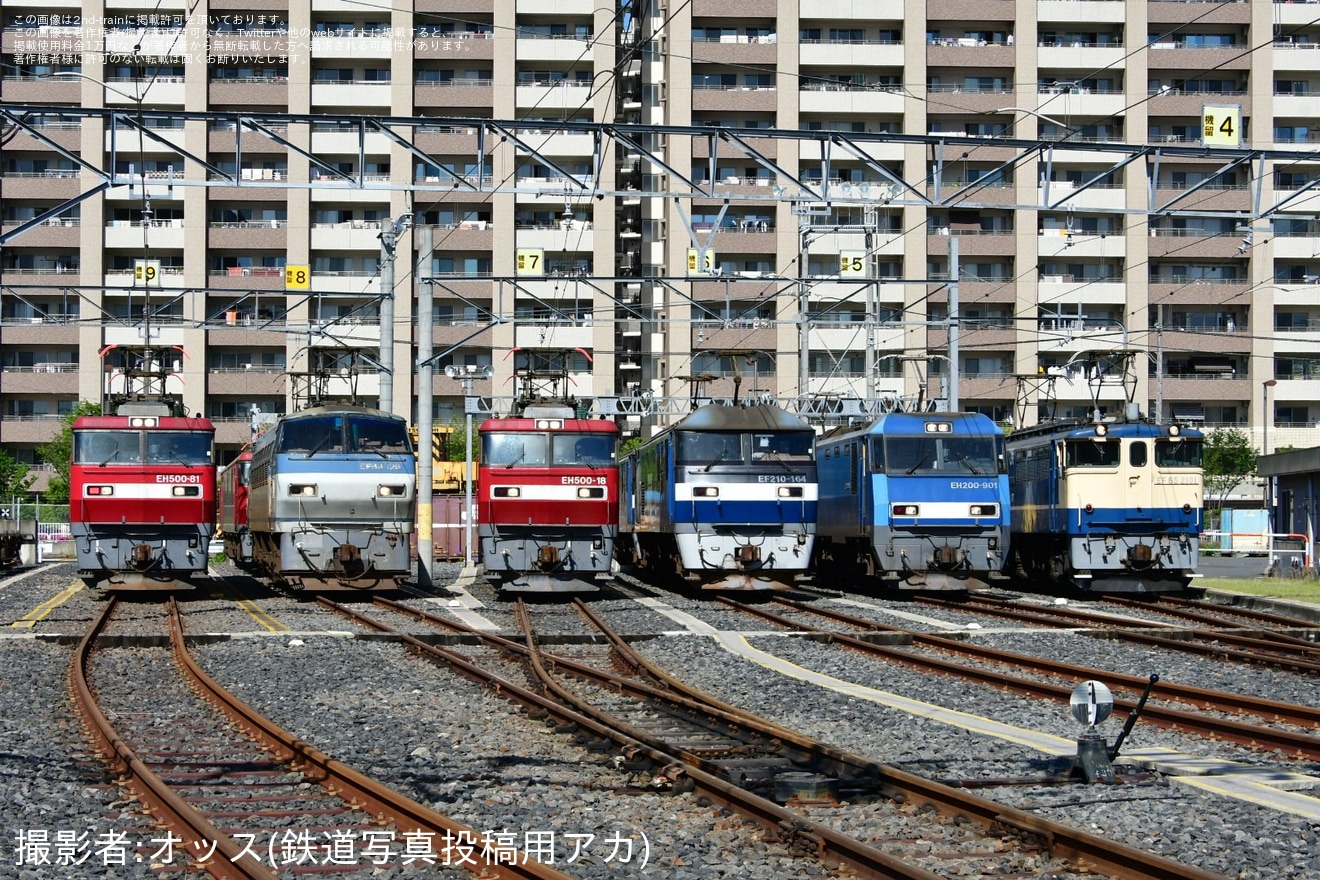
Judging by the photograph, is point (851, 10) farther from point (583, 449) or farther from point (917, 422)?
point (583, 449)

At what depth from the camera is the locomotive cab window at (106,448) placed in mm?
25672

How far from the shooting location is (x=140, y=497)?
25.7 metres

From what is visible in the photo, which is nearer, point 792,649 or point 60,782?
point 60,782

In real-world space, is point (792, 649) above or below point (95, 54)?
below

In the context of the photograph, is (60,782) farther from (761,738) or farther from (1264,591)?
(1264,591)

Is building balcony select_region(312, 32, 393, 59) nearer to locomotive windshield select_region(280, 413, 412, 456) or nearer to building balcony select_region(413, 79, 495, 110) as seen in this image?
building balcony select_region(413, 79, 495, 110)

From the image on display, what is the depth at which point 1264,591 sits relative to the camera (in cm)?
2706

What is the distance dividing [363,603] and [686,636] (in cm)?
840

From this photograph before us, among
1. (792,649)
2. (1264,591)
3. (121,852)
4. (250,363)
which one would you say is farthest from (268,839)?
(250,363)

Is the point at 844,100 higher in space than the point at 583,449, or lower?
higher

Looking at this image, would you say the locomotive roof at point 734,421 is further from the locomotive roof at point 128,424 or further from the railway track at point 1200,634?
the locomotive roof at point 128,424

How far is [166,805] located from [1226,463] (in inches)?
2628

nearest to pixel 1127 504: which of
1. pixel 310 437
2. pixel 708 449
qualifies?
pixel 708 449

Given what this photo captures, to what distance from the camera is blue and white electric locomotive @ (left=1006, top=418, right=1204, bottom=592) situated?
27.1m
